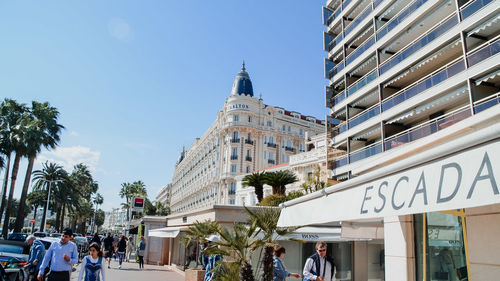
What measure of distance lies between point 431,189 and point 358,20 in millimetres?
33749

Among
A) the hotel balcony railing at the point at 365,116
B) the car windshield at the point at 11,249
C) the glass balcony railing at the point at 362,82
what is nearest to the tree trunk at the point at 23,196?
the car windshield at the point at 11,249

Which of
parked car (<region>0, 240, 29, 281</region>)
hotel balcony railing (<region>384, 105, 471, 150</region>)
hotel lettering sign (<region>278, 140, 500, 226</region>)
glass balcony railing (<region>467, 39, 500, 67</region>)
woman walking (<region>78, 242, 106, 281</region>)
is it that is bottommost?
parked car (<region>0, 240, 29, 281</region>)

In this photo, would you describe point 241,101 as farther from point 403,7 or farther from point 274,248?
point 274,248

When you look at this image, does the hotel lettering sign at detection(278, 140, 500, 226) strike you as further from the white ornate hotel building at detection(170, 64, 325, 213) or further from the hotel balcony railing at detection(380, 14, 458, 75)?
the white ornate hotel building at detection(170, 64, 325, 213)

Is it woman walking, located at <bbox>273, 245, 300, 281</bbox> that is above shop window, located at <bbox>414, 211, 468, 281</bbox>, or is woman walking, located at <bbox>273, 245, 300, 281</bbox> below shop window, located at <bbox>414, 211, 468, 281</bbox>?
below

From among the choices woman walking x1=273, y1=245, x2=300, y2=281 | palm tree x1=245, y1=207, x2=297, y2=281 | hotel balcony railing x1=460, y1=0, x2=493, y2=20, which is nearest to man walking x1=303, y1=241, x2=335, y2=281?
woman walking x1=273, y1=245, x2=300, y2=281

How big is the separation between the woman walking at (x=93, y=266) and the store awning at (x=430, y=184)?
4992mm

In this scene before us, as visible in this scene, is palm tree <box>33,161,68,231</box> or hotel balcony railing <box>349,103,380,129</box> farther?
palm tree <box>33,161,68,231</box>

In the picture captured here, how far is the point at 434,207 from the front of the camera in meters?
2.88

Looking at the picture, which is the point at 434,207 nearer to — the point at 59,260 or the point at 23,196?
the point at 59,260

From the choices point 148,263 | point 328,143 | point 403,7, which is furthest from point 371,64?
point 148,263

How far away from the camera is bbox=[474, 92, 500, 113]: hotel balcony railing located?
1806 cm

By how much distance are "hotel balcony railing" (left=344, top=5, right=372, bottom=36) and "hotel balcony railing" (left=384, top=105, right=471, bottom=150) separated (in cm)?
1272

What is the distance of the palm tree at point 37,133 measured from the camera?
106ft
